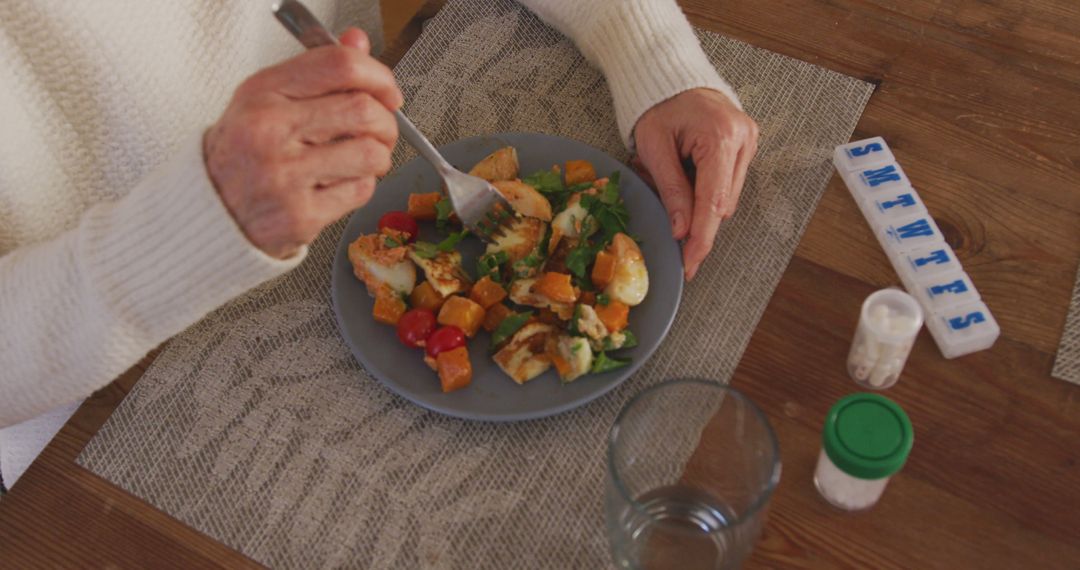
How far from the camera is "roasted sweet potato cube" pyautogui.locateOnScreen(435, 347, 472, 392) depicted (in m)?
0.84

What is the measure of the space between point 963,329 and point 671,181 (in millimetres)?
296

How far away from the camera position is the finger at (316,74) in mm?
764

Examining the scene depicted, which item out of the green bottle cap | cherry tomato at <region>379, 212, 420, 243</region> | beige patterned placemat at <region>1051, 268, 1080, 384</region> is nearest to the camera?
the green bottle cap

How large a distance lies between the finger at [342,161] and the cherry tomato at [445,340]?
0.49 feet

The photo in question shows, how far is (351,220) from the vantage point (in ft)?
3.20

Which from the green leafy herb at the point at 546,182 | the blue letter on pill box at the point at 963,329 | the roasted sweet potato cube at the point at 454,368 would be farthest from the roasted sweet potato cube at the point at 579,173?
the blue letter on pill box at the point at 963,329

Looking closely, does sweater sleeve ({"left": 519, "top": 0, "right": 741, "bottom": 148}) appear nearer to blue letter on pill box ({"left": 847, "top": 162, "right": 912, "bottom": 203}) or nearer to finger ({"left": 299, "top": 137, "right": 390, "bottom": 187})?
blue letter on pill box ({"left": 847, "top": 162, "right": 912, "bottom": 203})

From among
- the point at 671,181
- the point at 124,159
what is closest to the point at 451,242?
the point at 671,181

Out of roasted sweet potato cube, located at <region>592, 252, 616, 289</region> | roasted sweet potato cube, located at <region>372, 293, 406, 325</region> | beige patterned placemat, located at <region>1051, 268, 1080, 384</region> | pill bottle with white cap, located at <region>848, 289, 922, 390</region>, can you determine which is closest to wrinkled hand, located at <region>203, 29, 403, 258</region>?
roasted sweet potato cube, located at <region>372, 293, 406, 325</region>

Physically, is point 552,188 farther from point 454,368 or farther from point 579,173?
point 454,368

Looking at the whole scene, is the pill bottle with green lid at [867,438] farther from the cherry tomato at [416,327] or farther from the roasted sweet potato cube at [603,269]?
the cherry tomato at [416,327]

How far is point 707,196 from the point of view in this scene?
0.93 metres

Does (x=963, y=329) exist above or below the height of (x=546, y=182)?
below

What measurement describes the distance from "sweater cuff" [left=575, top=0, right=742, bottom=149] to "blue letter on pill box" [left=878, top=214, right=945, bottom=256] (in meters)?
0.21
